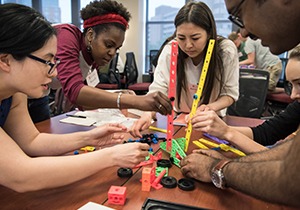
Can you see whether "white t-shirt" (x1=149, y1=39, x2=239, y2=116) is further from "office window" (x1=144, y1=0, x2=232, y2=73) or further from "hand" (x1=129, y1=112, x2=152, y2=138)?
"office window" (x1=144, y1=0, x2=232, y2=73)

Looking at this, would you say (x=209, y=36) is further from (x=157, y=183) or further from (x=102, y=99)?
(x=157, y=183)

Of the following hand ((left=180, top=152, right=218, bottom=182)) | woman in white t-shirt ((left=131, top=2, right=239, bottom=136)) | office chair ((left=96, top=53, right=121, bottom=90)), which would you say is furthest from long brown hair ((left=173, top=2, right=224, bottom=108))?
office chair ((left=96, top=53, right=121, bottom=90))

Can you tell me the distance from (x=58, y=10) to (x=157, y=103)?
6.80m

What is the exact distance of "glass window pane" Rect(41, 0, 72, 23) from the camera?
708 centimetres

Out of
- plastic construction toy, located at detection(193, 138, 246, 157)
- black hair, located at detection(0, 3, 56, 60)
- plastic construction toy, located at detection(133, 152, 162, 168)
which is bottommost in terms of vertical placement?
plastic construction toy, located at detection(193, 138, 246, 157)

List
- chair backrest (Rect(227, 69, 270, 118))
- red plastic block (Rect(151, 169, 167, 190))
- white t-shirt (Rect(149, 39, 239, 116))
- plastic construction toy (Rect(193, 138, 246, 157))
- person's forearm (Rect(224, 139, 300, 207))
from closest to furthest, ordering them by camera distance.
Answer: person's forearm (Rect(224, 139, 300, 207)) → red plastic block (Rect(151, 169, 167, 190)) → plastic construction toy (Rect(193, 138, 246, 157)) → white t-shirt (Rect(149, 39, 239, 116)) → chair backrest (Rect(227, 69, 270, 118))

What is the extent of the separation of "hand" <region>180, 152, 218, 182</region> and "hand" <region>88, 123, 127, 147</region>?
0.37 m

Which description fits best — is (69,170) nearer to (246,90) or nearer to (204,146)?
(204,146)

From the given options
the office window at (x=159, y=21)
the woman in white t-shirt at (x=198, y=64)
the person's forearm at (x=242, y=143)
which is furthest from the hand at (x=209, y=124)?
the office window at (x=159, y=21)

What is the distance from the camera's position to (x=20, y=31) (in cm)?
90

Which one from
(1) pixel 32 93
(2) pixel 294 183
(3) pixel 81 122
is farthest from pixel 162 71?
(2) pixel 294 183

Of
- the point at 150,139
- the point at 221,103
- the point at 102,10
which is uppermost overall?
the point at 102,10

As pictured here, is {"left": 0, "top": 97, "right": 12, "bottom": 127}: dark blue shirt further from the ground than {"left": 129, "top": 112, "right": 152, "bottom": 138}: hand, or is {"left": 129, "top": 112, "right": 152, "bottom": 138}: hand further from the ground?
{"left": 0, "top": 97, "right": 12, "bottom": 127}: dark blue shirt

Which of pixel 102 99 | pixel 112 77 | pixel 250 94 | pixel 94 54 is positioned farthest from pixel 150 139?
pixel 112 77
